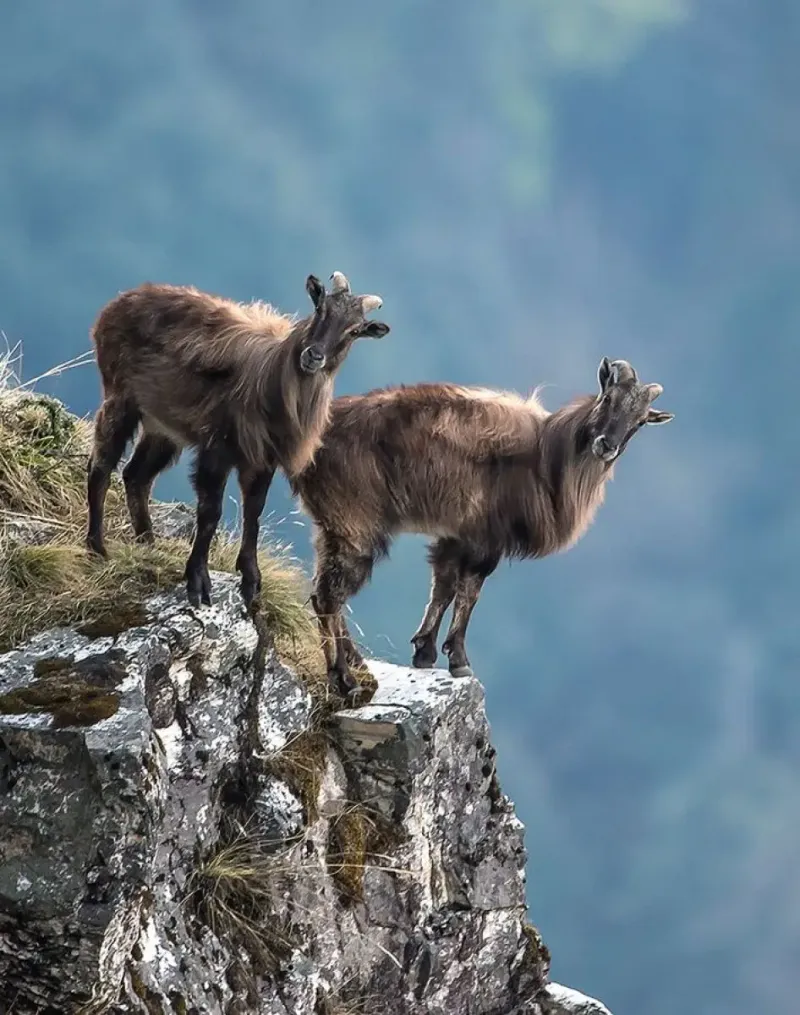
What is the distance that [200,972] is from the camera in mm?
5883

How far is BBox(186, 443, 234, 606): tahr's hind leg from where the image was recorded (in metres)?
6.64

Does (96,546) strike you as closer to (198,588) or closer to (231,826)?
(198,588)

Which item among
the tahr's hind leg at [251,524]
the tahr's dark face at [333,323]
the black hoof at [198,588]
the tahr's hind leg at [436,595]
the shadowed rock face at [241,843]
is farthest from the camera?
the tahr's hind leg at [436,595]

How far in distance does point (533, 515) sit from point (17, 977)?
13.6 feet

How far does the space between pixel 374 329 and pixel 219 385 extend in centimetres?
95

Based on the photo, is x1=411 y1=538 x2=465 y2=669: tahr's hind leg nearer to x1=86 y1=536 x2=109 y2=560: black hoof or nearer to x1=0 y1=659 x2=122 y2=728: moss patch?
x1=86 y1=536 x2=109 y2=560: black hoof

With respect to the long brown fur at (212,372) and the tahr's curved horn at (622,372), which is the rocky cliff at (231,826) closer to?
the long brown fur at (212,372)

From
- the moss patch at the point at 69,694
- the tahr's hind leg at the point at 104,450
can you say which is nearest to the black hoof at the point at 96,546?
the tahr's hind leg at the point at 104,450

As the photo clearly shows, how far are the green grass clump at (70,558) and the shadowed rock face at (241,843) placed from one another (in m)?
0.22

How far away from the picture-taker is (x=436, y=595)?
832cm

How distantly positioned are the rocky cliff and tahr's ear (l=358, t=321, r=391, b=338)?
5.10 ft

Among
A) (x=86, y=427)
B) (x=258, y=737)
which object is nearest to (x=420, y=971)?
(x=258, y=737)

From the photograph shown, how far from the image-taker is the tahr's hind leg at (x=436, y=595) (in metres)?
8.22

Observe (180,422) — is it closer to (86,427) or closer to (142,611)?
(142,611)
